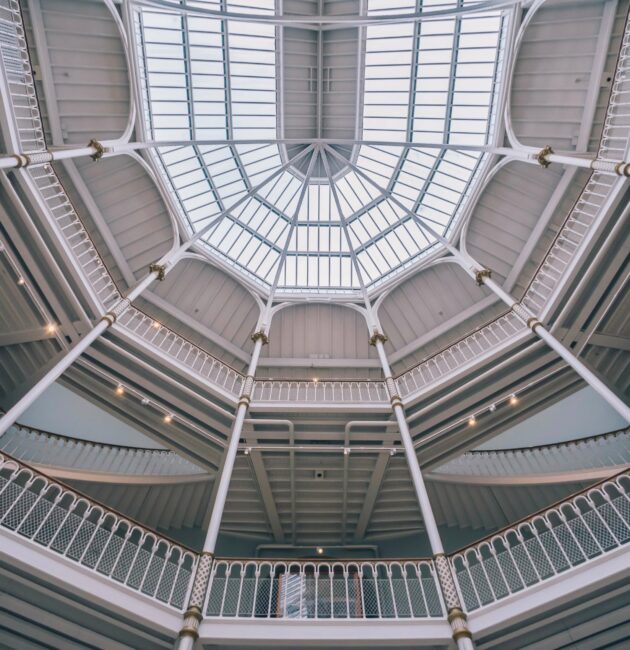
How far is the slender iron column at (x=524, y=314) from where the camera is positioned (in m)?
10.4

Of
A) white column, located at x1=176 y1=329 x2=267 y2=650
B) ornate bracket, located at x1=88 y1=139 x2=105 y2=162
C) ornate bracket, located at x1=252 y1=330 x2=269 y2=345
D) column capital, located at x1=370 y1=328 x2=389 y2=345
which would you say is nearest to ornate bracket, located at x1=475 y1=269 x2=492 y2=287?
column capital, located at x1=370 y1=328 x2=389 y2=345

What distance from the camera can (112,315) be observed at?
1248 cm

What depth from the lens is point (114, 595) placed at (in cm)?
781

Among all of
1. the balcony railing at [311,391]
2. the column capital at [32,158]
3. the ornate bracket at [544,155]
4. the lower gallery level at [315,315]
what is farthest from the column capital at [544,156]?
the column capital at [32,158]

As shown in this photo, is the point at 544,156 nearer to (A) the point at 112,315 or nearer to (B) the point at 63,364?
(A) the point at 112,315

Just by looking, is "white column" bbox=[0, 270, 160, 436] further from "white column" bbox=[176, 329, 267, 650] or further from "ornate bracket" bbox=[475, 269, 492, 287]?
"ornate bracket" bbox=[475, 269, 492, 287]

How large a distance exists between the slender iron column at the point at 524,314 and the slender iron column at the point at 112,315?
136 inches

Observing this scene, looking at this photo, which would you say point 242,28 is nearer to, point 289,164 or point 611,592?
point 289,164

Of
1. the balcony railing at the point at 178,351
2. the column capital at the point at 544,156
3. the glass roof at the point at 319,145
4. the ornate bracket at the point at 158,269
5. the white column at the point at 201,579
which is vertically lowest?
the white column at the point at 201,579

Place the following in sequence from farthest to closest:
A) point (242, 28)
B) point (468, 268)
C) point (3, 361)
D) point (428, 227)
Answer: point (428, 227) < point (468, 268) < point (242, 28) < point (3, 361)

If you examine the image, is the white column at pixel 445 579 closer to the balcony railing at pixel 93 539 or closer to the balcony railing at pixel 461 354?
the balcony railing at pixel 461 354

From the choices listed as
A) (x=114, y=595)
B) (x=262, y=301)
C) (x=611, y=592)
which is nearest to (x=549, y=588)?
(x=611, y=592)

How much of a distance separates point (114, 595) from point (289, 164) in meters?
15.0

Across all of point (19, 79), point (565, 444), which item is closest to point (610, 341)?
point (565, 444)
